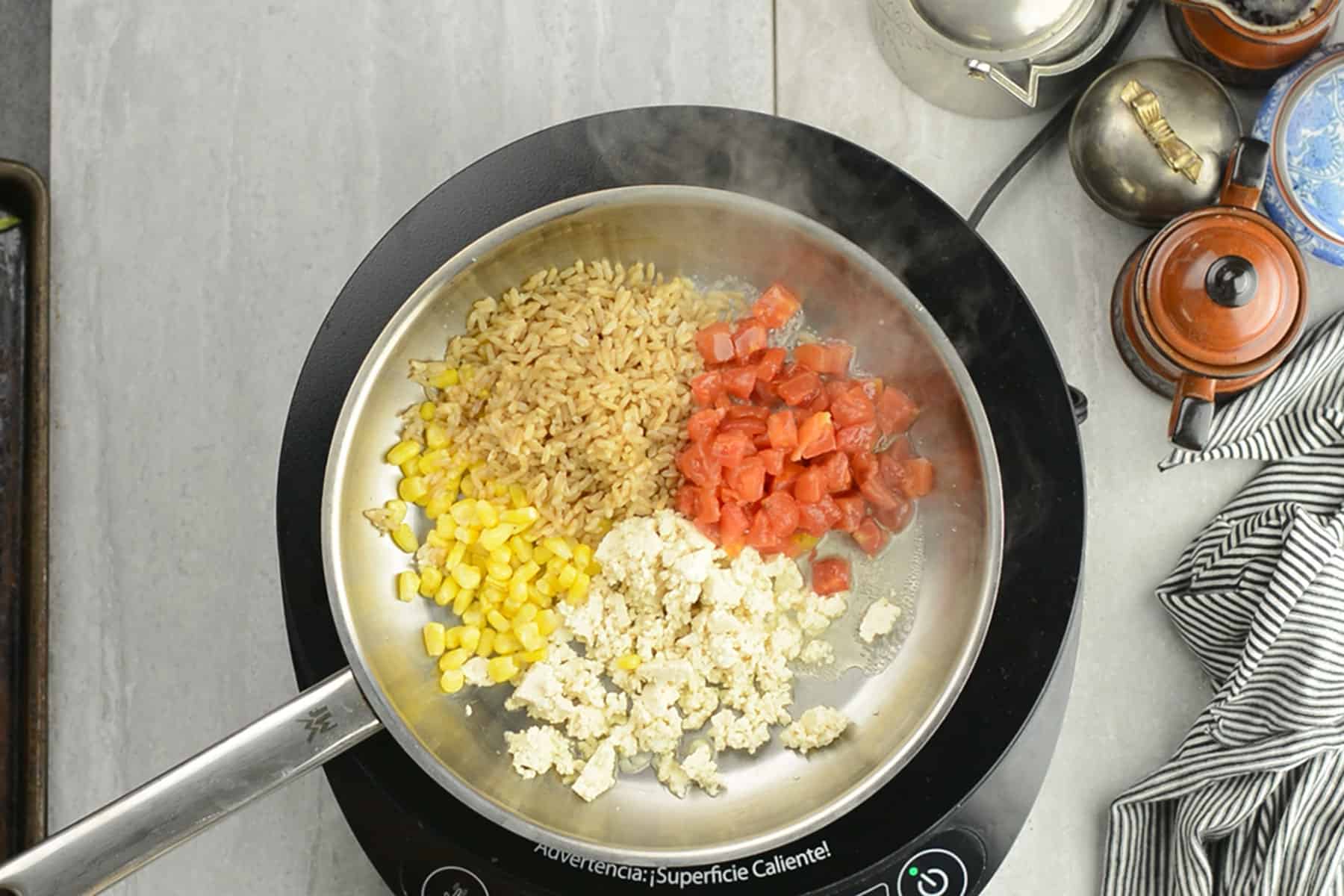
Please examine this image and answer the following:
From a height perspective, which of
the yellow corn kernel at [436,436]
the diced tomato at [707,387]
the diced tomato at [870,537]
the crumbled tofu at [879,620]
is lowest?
the crumbled tofu at [879,620]

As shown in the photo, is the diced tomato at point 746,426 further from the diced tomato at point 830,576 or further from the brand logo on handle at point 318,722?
the brand logo on handle at point 318,722

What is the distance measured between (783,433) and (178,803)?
0.65m

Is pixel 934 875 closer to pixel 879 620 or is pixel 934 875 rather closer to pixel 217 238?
pixel 879 620

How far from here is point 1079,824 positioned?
136 cm

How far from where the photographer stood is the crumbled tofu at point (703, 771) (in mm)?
1197

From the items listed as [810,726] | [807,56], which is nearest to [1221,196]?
[807,56]

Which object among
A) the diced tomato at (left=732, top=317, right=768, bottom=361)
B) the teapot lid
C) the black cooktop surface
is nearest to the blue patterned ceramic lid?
the teapot lid

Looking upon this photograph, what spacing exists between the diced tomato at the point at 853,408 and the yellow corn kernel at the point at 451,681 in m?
0.47

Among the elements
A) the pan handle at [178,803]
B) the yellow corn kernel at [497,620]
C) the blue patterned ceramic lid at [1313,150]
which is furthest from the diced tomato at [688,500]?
the blue patterned ceramic lid at [1313,150]

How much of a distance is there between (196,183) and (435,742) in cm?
81

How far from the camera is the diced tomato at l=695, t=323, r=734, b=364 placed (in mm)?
1241

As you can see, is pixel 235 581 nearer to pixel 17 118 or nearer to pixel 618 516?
pixel 618 516

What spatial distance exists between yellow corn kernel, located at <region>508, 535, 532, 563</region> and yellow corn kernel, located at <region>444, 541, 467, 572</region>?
51mm

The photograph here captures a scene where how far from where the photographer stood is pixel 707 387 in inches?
48.4
